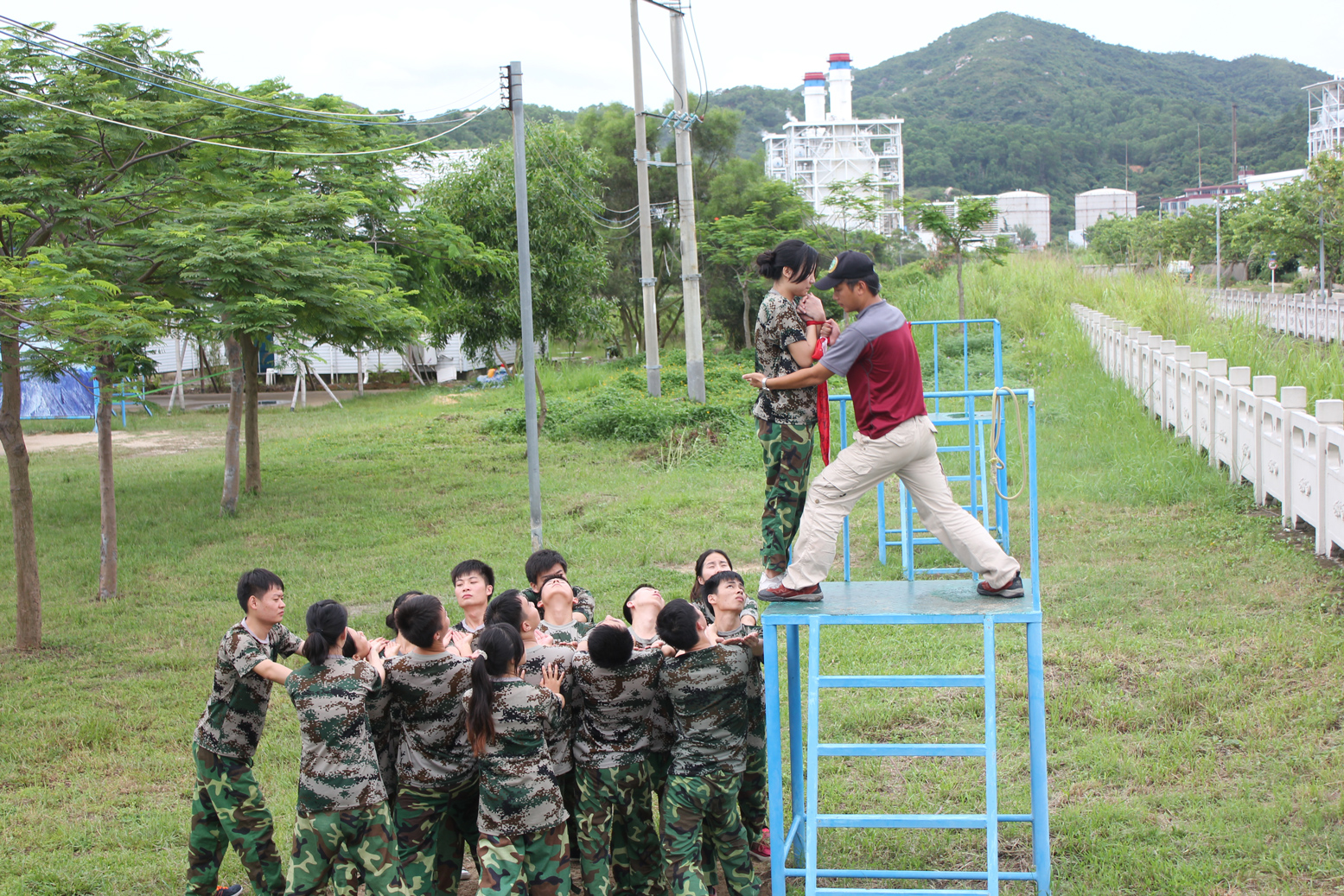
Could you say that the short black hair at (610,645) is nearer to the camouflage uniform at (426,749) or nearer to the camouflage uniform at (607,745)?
the camouflage uniform at (607,745)

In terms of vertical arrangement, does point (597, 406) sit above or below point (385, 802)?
above

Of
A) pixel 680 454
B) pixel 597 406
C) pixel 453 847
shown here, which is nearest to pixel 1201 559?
pixel 453 847

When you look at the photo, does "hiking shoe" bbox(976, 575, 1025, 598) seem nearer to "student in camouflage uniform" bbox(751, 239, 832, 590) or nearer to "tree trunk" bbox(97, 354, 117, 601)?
"student in camouflage uniform" bbox(751, 239, 832, 590)

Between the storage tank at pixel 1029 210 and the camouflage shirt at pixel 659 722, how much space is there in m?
80.4

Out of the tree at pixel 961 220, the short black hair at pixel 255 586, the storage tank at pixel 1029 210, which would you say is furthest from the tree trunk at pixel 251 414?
the storage tank at pixel 1029 210

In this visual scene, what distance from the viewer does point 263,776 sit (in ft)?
19.4

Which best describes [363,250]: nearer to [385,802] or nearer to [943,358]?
[385,802]

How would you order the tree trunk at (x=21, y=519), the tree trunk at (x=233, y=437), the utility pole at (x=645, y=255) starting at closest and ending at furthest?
the tree trunk at (x=21, y=519)
the tree trunk at (x=233, y=437)
the utility pole at (x=645, y=255)

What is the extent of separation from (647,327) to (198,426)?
1118cm

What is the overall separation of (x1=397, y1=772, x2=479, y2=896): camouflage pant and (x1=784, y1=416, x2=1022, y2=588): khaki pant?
1.56 metres

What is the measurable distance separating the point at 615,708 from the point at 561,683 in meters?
0.24

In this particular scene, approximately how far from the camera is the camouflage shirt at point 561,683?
14.1 ft

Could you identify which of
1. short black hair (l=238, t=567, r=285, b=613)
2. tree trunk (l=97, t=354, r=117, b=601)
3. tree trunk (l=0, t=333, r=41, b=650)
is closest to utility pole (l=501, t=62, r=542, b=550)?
tree trunk (l=97, t=354, r=117, b=601)

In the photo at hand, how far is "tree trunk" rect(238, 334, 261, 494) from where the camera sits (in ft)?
47.3
